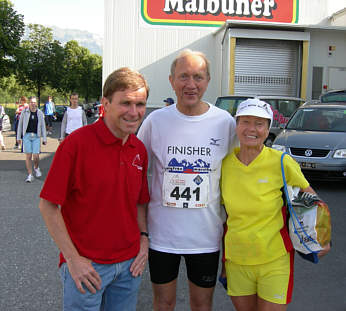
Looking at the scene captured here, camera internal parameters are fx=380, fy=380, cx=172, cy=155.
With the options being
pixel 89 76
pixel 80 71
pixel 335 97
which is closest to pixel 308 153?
pixel 335 97

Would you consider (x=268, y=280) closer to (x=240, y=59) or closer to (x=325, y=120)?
(x=325, y=120)

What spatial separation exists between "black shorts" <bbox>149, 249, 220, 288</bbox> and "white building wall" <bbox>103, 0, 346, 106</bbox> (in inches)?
679

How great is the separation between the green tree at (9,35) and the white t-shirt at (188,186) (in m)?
27.7

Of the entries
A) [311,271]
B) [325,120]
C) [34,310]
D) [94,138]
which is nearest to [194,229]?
[94,138]

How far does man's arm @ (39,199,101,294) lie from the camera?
1785mm

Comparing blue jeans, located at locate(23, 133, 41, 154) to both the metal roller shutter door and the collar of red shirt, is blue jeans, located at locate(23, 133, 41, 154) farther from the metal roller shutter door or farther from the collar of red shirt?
the metal roller shutter door

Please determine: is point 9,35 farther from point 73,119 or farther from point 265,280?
point 265,280

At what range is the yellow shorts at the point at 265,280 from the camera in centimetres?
219

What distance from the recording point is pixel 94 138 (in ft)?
6.12

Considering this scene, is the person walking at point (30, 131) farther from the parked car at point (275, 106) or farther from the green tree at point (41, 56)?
the green tree at point (41, 56)

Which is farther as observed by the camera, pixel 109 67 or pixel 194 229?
pixel 109 67

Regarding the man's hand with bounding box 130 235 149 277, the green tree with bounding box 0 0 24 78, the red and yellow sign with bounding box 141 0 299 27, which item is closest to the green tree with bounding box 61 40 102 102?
the green tree with bounding box 0 0 24 78

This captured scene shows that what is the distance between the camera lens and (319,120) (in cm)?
930

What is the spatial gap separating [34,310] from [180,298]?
1267mm
